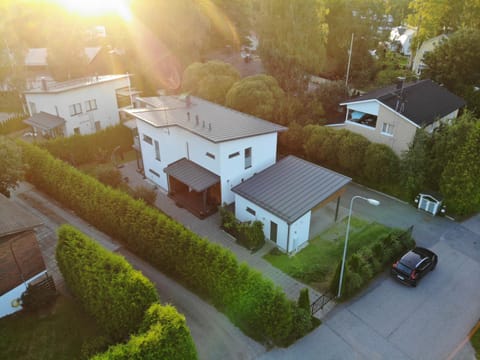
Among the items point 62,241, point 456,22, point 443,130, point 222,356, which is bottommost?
point 222,356

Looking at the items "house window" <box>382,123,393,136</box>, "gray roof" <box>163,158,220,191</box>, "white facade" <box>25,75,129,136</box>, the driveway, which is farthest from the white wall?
"house window" <box>382,123,393,136</box>

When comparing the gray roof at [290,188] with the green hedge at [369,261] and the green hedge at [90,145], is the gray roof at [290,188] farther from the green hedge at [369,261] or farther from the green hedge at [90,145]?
the green hedge at [90,145]

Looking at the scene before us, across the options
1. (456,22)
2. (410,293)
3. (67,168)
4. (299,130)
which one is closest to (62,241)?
(67,168)

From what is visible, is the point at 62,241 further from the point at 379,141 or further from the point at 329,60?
the point at 329,60

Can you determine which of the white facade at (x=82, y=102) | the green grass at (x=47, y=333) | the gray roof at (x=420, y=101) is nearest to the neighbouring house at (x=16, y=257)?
the green grass at (x=47, y=333)

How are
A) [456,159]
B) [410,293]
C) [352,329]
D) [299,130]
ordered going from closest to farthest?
1. [352,329]
2. [410,293]
3. [456,159]
4. [299,130]

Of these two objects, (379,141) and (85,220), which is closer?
(85,220)
